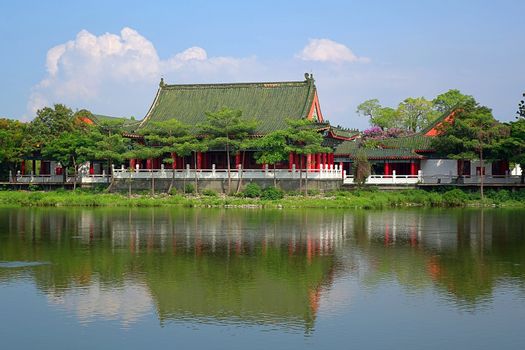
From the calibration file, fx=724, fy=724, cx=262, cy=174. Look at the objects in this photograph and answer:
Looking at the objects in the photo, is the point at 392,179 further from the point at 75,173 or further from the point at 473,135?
the point at 75,173

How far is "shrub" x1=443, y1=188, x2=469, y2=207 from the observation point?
58.1 metres

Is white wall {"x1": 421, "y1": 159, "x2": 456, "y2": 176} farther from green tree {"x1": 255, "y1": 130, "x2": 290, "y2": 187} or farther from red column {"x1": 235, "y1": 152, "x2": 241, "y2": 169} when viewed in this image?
red column {"x1": 235, "y1": 152, "x2": 241, "y2": 169}

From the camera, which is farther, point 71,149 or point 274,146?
point 71,149

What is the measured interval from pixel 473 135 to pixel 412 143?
845cm

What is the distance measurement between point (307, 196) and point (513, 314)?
132 ft

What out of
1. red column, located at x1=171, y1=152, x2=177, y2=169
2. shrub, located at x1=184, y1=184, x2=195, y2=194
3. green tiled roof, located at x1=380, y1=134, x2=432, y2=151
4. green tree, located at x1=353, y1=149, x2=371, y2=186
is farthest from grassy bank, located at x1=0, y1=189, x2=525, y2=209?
green tiled roof, located at x1=380, y1=134, x2=432, y2=151

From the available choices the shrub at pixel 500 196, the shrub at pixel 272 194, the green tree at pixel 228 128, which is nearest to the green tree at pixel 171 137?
the green tree at pixel 228 128

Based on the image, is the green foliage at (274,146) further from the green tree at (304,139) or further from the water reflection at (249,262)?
the water reflection at (249,262)

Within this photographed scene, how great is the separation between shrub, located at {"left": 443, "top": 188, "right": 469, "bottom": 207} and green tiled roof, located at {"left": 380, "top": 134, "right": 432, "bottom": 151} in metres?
8.58

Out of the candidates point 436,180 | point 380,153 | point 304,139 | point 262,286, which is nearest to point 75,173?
point 304,139

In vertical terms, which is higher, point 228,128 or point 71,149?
point 228,128

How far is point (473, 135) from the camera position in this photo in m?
61.0

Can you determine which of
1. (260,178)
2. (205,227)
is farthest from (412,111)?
(205,227)

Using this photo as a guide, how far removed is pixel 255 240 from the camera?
113 feet
